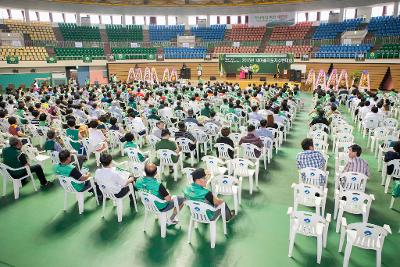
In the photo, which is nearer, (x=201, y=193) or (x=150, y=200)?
(x=201, y=193)

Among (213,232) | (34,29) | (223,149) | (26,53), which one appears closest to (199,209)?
(213,232)

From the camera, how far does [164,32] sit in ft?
123

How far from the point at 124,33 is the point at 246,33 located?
14772 mm

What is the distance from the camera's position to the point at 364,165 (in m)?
5.91

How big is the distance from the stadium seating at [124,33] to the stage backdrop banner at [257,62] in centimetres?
1335

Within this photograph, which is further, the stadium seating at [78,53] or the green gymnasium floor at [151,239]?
the stadium seating at [78,53]

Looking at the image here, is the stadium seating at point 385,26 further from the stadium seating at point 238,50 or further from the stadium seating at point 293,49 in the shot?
the stadium seating at point 238,50

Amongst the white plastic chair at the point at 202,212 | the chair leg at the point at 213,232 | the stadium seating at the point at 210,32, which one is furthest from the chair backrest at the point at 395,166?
the stadium seating at the point at 210,32

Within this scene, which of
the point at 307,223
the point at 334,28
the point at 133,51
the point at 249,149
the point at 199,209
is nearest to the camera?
the point at 307,223

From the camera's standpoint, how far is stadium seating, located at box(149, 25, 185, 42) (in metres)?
37.4

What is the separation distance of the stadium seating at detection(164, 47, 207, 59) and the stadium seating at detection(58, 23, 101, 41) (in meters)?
9.07

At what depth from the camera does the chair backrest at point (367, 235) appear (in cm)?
386

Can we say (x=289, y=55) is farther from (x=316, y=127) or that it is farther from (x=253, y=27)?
(x=316, y=127)

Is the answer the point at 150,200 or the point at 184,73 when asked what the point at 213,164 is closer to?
the point at 150,200
